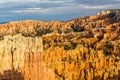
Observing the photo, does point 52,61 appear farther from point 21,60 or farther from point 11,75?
point 11,75

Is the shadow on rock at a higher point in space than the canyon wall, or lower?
lower

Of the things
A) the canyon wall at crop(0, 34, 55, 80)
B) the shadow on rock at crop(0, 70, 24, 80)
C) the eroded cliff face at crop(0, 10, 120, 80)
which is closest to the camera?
the shadow on rock at crop(0, 70, 24, 80)

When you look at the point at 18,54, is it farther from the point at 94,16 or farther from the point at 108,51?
the point at 94,16

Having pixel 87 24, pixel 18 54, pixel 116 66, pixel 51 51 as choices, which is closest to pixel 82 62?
pixel 116 66

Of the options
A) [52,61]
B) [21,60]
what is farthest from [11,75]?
[52,61]

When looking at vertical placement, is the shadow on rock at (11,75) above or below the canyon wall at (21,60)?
below

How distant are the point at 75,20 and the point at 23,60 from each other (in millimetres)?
95043

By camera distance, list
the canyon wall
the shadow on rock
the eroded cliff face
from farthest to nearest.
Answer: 1. the eroded cliff face
2. the canyon wall
3. the shadow on rock

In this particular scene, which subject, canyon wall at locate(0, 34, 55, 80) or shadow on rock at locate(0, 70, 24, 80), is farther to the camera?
canyon wall at locate(0, 34, 55, 80)

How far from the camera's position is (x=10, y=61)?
45406 mm

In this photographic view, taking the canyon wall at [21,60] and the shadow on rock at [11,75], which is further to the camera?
the canyon wall at [21,60]

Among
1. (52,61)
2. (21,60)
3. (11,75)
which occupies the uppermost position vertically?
(21,60)

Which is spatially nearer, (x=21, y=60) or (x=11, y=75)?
(x=11, y=75)

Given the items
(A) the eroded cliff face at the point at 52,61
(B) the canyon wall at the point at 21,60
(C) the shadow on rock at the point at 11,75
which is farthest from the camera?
(A) the eroded cliff face at the point at 52,61
